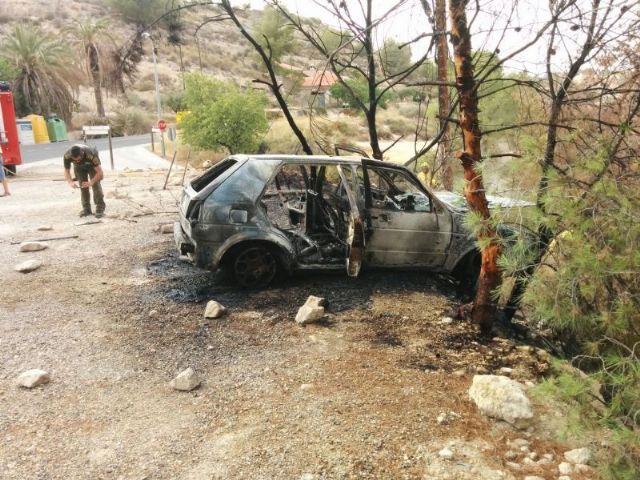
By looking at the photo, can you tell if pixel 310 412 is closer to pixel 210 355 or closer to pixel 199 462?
pixel 199 462

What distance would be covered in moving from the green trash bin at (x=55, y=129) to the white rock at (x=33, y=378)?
35213 mm

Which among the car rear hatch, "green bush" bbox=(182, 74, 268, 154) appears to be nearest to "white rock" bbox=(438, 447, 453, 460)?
the car rear hatch

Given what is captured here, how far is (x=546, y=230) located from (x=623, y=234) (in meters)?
0.73

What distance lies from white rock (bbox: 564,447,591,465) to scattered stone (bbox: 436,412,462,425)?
65 cm

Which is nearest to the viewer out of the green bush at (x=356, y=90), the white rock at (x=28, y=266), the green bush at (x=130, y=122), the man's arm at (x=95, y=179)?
the white rock at (x=28, y=266)

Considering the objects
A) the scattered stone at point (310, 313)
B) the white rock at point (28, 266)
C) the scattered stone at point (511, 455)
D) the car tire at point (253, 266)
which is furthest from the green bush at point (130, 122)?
the scattered stone at point (511, 455)

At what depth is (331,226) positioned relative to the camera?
6.06m

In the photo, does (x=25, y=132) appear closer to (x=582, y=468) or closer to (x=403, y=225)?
(x=403, y=225)

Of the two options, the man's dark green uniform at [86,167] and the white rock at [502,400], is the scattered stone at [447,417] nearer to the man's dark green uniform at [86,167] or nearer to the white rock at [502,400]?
the white rock at [502,400]

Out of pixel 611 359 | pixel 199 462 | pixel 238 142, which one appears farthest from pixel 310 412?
pixel 238 142

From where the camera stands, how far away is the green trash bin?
3391cm

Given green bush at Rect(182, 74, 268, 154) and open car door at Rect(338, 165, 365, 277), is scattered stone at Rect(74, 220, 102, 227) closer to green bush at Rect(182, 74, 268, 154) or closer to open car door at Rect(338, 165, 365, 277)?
open car door at Rect(338, 165, 365, 277)

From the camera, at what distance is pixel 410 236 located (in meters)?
5.45

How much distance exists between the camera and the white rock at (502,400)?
3.16 metres
